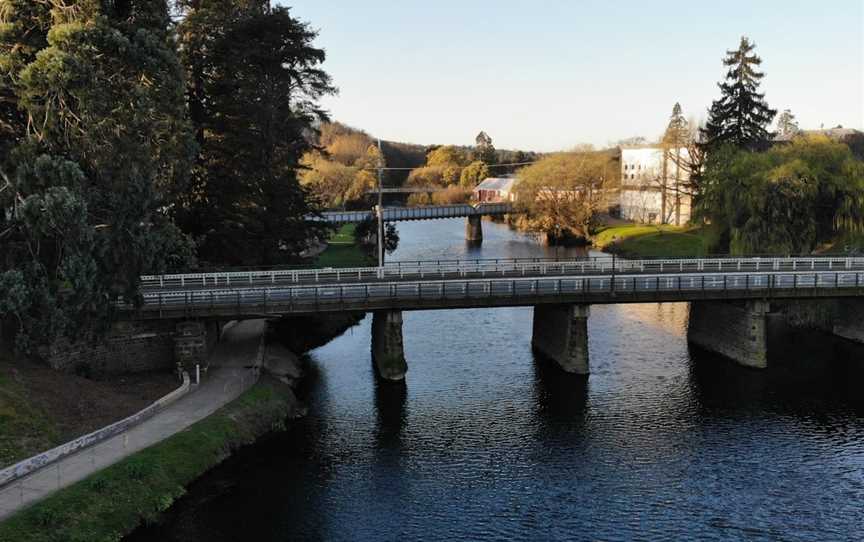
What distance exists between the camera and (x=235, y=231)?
52.3 meters

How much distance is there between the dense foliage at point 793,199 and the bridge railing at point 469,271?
5.96 m

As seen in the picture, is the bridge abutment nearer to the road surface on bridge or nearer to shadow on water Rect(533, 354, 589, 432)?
the road surface on bridge

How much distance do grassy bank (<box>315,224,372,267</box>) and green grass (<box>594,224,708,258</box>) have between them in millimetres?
35892

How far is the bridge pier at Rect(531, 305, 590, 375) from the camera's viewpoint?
155ft

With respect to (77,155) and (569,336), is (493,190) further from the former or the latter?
(77,155)

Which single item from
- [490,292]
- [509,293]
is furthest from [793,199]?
[490,292]

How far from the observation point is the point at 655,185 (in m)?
122

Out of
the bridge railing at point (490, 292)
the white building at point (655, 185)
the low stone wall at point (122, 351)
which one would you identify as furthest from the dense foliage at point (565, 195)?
the low stone wall at point (122, 351)

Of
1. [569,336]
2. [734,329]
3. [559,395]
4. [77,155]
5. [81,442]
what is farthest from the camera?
[734,329]

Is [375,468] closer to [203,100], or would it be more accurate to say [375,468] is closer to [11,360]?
[11,360]

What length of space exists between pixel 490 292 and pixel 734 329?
1944cm

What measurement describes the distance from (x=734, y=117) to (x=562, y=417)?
220ft

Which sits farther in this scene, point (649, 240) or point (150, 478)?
point (649, 240)

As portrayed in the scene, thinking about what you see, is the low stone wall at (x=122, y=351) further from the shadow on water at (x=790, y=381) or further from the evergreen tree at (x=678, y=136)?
the evergreen tree at (x=678, y=136)
